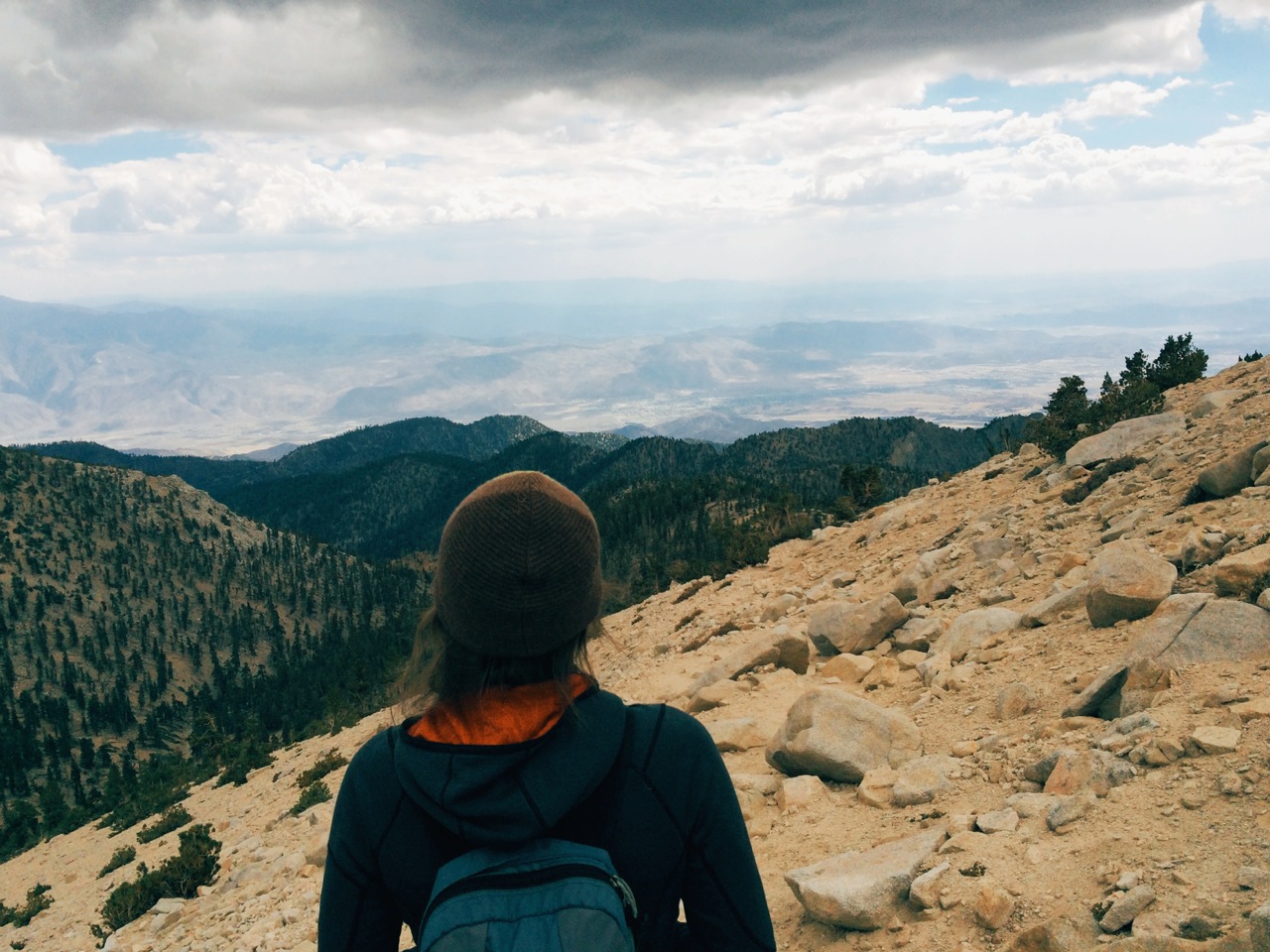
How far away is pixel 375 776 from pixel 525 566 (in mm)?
1067

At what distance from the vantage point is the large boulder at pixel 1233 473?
1262 centimetres

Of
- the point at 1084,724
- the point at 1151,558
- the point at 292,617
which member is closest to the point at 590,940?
the point at 1084,724

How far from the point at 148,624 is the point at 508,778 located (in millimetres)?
180990

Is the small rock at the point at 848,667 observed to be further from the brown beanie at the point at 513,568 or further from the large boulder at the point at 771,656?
the brown beanie at the point at 513,568

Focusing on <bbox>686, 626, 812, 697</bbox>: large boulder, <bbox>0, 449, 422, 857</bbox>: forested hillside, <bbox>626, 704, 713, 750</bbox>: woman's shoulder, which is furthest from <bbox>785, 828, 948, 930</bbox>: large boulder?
<bbox>0, 449, 422, 857</bbox>: forested hillside

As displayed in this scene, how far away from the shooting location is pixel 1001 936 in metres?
5.69

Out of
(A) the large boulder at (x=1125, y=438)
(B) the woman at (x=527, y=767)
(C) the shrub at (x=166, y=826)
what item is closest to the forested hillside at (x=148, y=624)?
(C) the shrub at (x=166, y=826)

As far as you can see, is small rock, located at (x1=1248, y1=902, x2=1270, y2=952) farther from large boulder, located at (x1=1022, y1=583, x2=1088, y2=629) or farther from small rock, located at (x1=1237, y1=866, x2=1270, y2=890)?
large boulder, located at (x1=1022, y1=583, x2=1088, y2=629)

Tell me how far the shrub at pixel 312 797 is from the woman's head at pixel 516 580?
18.4 meters

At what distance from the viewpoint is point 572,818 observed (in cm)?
293

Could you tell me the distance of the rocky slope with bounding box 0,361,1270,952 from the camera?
5.87 m

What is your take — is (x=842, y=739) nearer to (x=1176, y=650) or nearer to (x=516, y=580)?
(x=1176, y=650)

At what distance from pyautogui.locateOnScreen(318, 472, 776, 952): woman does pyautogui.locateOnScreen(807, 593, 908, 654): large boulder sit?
1125 centimetres

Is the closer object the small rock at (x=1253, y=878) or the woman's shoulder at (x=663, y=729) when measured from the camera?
the woman's shoulder at (x=663, y=729)
